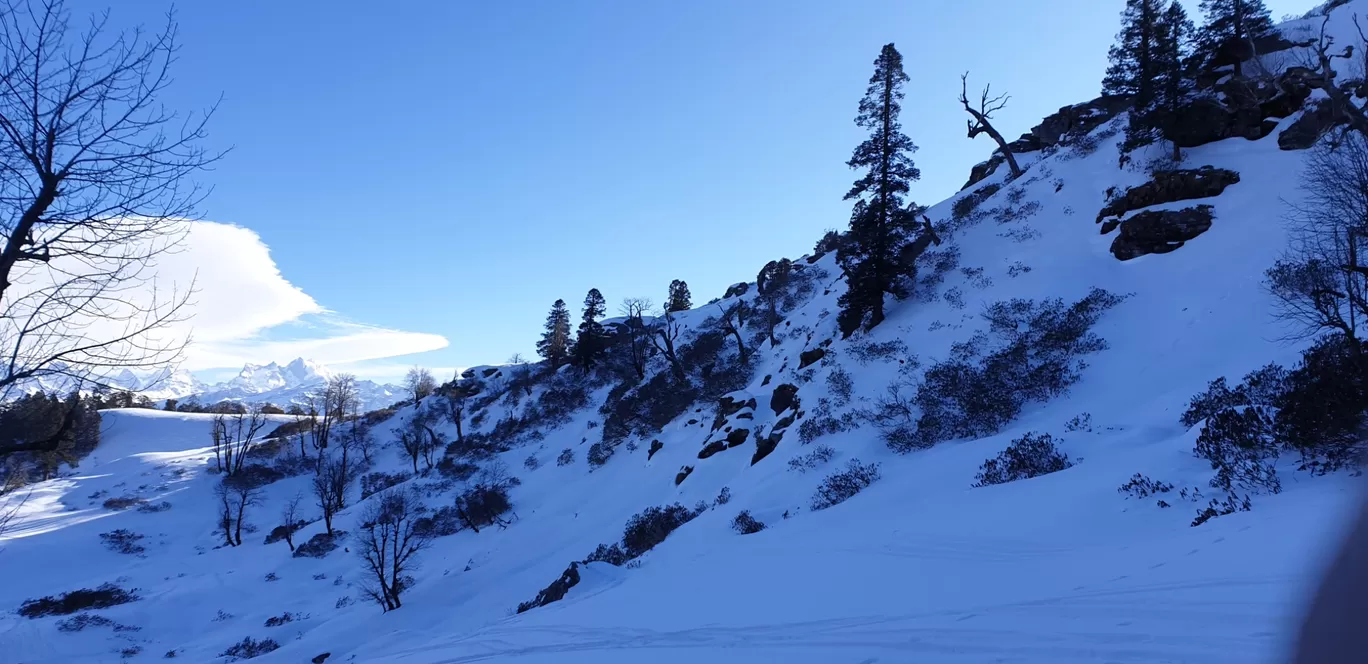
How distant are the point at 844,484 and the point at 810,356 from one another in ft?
43.4

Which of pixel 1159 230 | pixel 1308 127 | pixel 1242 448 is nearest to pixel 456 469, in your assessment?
pixel 1242 448

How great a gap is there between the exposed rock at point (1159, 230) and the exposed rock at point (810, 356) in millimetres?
12704

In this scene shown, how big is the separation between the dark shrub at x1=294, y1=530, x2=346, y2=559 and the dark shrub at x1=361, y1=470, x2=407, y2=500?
9723 millimetres

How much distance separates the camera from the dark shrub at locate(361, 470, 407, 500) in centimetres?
4666

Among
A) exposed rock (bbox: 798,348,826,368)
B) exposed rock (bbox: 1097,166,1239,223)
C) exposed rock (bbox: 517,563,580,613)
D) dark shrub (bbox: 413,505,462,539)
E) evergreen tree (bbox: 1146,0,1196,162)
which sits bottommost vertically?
dark shrub (bbox: 413,505,462,539)

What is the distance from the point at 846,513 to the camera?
12.5m

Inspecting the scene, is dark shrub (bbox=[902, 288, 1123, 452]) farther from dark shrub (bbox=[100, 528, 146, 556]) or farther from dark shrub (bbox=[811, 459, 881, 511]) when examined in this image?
dark shrub (bbox=[100, 528, 146, 556])

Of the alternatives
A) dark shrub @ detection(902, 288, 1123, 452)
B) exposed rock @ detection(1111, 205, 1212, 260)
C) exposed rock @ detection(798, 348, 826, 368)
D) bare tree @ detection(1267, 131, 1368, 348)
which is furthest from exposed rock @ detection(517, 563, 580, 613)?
exposed rock @ detection(1111, 205, 1212, 260)

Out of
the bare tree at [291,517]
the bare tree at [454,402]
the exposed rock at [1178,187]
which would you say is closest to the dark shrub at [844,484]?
the exposed rock at [1178,187]

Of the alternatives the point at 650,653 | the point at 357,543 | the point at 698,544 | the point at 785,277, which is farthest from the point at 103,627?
the point at 785,277

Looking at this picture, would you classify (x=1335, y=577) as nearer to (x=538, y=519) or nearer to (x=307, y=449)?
(x=538, y=519)

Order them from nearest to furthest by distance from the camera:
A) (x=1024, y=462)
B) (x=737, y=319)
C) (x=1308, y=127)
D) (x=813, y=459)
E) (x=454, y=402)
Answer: (x=1024, y=462), (x=813, y=459), (x=1308, y=127), (x=737, y=319), (x=454, y=402)

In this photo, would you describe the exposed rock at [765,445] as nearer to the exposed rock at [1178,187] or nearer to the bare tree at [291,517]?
the exposed rock at [1178,187]

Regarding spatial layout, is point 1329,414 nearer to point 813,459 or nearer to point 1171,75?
point 813,459
